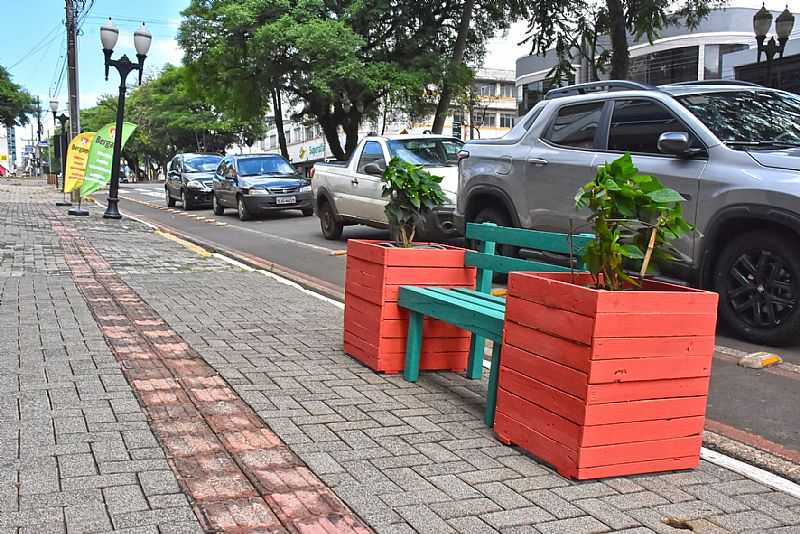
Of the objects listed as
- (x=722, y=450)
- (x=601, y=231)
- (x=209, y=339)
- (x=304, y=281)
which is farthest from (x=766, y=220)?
(x=304, y=281)

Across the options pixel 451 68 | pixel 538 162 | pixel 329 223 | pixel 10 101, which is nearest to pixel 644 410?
pixel 538 162

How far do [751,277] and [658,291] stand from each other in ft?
9.44

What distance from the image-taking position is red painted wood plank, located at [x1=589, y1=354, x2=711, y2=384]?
3344 millimetres

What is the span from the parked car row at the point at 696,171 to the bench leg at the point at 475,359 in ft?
3.13

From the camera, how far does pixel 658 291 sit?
3.52 m

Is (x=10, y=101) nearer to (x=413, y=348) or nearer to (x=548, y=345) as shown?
(x=413, y=348)

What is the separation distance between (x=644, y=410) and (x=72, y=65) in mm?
26952

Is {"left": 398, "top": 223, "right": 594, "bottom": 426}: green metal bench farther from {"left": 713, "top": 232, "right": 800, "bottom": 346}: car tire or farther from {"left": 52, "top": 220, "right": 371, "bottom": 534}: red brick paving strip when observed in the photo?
{"left": 713, "top": 232, "right": 800, "bottom": 346}: car tire

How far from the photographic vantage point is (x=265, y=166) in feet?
68.0

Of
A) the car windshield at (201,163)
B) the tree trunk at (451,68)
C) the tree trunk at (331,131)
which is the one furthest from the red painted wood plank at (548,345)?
the tree trunk at (331,131)

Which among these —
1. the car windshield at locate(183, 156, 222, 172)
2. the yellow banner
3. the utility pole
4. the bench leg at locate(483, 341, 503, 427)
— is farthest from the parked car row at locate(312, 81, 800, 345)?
A: the utility pole

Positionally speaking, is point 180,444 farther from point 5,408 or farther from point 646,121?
point 646,121

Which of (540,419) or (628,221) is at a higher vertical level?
(628,221)

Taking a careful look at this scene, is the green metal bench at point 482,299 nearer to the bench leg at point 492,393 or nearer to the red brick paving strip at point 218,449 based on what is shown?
the bench leg at point 492,393
